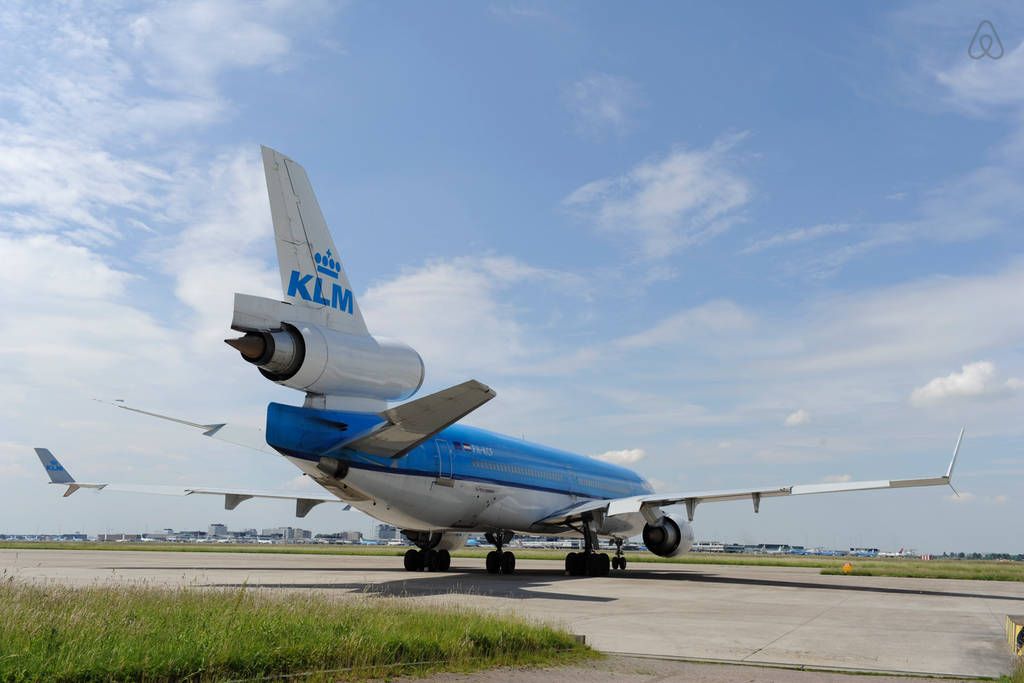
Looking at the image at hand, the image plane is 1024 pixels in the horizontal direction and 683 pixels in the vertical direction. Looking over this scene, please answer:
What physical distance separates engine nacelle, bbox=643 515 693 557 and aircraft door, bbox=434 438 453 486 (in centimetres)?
880

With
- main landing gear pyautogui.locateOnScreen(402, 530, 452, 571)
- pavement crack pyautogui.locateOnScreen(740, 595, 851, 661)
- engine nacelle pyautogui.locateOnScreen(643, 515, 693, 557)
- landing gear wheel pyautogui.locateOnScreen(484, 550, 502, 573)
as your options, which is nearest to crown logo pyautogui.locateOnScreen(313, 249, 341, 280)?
pavement crack pyautogui.locateOnScreen(740, 595, 851, 661)

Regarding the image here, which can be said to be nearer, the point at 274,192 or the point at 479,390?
the point at 479,390

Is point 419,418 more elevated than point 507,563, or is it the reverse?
point 419,418

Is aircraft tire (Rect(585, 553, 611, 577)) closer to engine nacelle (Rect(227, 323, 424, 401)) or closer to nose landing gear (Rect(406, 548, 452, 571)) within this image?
nose landing gear (Rect(406, 548, 452, 571))

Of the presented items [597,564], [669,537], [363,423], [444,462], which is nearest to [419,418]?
[363,423]

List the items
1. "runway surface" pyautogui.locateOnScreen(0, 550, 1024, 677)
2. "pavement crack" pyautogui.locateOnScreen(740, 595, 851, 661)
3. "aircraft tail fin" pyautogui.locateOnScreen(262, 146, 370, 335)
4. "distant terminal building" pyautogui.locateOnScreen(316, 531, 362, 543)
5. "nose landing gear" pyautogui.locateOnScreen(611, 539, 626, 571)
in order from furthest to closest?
"distant terminal building" pyautogui.locateOnScreen(316, 531, 362, 543) < "nose landing gear" pyautogui.locateOnScreen(611, 539, 626, 571) < "aircraft tail fin" pyautogui.locateOnScreen(262, 146, 370, 335) < "pavement crack" pyautogui.locateOnScreen(740, 595, 851, 661) < "runway surface" pyautogui.locateOnScreen(0, 550, 1024, 677)

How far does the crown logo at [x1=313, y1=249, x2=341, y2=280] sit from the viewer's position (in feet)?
54.9

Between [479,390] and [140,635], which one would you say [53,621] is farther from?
[479,390]

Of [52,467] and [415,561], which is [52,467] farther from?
[415,561]

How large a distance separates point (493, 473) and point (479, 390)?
32.9 feet

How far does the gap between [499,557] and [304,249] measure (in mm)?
14406

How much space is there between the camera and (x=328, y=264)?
17.0 m

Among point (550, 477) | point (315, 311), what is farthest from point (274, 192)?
point (550, 477)

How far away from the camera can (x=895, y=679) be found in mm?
8617
